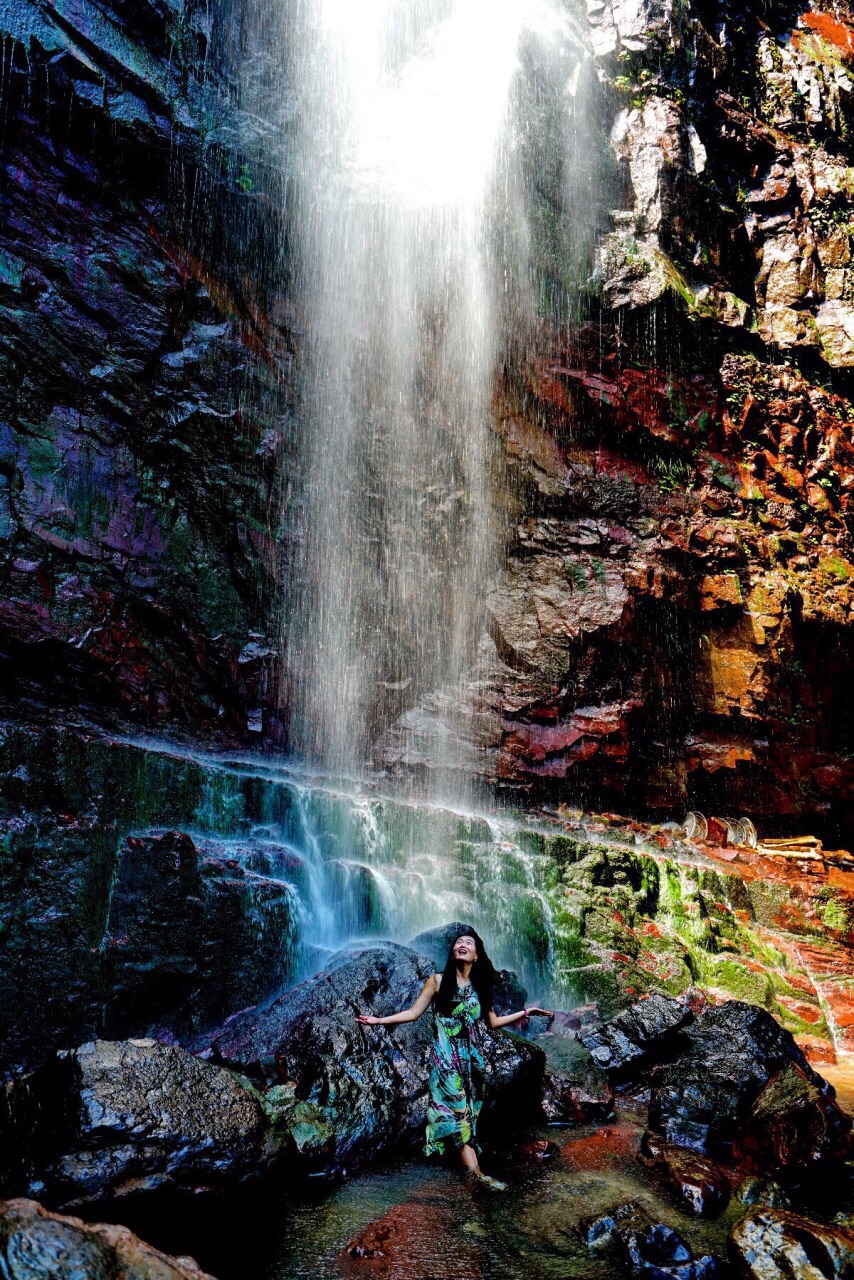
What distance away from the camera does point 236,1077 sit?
4801 mm

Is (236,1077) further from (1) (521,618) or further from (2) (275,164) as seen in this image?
(2) (275,164)

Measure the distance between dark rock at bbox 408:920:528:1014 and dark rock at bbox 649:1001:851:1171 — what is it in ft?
6.13

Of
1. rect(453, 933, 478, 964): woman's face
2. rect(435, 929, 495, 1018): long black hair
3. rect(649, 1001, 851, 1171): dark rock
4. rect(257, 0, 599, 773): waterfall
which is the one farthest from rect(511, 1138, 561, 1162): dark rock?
rect(257, 0, 599, 773): waterfall

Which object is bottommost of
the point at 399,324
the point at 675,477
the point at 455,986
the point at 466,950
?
the point at 455,986

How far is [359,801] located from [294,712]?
3.94 metres

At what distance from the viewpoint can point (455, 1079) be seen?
464 centimetres

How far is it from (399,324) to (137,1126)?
543 inches

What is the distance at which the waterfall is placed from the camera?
14.0 m

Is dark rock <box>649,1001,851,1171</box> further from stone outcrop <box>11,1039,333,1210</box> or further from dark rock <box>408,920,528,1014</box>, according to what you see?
stone outcrop <box>11,1039,333,1210</box>

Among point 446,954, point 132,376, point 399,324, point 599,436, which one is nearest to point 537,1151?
point 446,954

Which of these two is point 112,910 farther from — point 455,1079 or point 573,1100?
point 573,1100

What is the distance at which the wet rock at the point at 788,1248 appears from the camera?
3.24m

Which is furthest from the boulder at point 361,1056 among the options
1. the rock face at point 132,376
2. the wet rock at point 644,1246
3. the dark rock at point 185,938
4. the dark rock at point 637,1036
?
the rock face at point 132,376

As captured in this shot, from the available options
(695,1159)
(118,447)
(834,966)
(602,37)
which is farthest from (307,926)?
(602,37)
